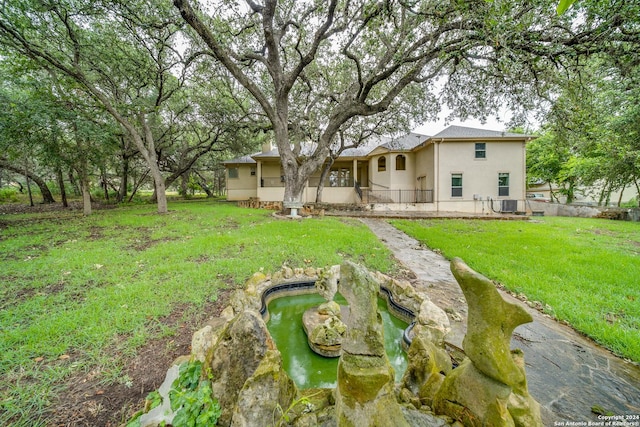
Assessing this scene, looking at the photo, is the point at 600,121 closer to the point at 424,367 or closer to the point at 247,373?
the point at 424,367

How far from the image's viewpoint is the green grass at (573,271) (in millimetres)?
2795

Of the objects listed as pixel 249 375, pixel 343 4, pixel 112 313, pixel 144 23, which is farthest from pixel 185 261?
pixel 343 4

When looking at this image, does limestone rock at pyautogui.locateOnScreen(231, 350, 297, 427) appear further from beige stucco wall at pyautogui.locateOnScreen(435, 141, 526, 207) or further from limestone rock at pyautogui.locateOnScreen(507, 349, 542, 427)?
beige stucco wall at pyautogui.locateOnScreen(435, 141, 526, 207)

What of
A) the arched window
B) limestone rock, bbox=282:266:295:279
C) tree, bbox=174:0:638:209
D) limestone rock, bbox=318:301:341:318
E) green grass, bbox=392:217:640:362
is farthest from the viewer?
the arched window

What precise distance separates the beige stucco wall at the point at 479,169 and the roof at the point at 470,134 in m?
0.43

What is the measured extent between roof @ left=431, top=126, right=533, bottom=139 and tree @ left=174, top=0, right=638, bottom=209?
338cm

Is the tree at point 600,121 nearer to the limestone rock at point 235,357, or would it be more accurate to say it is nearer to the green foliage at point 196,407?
the limestone rock at point 235,357

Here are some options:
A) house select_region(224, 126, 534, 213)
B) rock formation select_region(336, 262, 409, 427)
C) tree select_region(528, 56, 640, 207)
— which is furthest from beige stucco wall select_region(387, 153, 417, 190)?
rock formation select_region(336, 262, 409, 427)

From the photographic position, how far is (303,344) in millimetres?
2672

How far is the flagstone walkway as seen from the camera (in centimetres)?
170

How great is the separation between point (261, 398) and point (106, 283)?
3.67 metres

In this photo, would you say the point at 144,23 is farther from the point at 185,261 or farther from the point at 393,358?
the point at 393,358

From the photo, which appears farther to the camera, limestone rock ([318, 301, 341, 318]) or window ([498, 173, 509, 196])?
window ([498, 173, 509, 196])

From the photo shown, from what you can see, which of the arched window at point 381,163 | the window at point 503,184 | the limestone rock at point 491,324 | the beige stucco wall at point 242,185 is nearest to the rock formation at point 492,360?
the limestone rock at point 491,324
